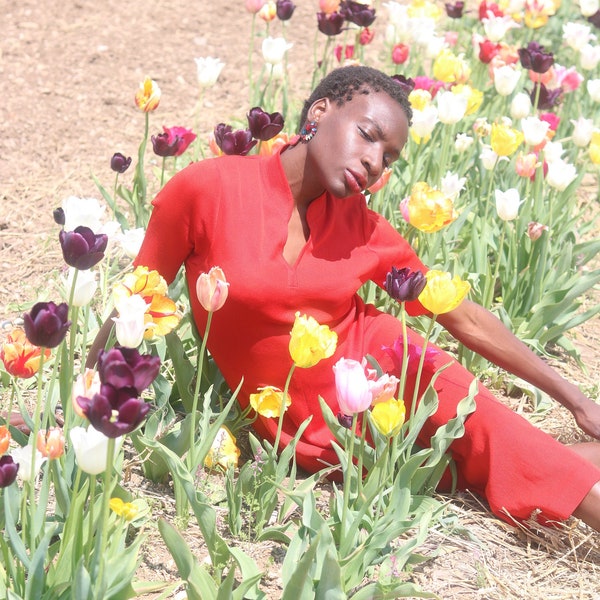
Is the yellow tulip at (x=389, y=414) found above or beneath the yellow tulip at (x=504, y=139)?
beneath

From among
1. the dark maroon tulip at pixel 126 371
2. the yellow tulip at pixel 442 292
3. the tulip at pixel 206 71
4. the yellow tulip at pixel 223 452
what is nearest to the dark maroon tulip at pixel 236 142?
the tulip at pixel 206 71

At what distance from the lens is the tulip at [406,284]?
2002mm

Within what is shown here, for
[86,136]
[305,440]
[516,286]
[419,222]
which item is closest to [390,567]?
[305,440]

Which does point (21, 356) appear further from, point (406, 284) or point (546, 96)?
point (546, 96)

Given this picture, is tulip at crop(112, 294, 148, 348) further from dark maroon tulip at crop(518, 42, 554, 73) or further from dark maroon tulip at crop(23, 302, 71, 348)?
dark maroon tulip at crop(518, 42, 554, 73)

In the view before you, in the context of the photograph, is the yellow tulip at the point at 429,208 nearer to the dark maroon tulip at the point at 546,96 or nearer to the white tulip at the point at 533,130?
the white tulip at the point at 533,130

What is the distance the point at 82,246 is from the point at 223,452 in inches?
35.3

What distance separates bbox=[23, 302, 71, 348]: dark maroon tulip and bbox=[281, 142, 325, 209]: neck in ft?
3.20

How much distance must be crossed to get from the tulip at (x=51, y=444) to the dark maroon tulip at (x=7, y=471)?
0.14 meters

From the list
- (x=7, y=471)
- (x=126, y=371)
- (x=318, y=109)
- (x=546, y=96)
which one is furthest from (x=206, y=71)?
(x=126, y=371)

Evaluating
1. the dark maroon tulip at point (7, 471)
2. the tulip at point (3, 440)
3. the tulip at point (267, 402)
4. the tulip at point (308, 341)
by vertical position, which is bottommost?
the tulip at point (267, 402)

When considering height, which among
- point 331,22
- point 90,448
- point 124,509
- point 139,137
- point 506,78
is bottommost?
point 139,137

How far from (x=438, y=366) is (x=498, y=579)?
0.51m

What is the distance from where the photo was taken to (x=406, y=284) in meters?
2.01
